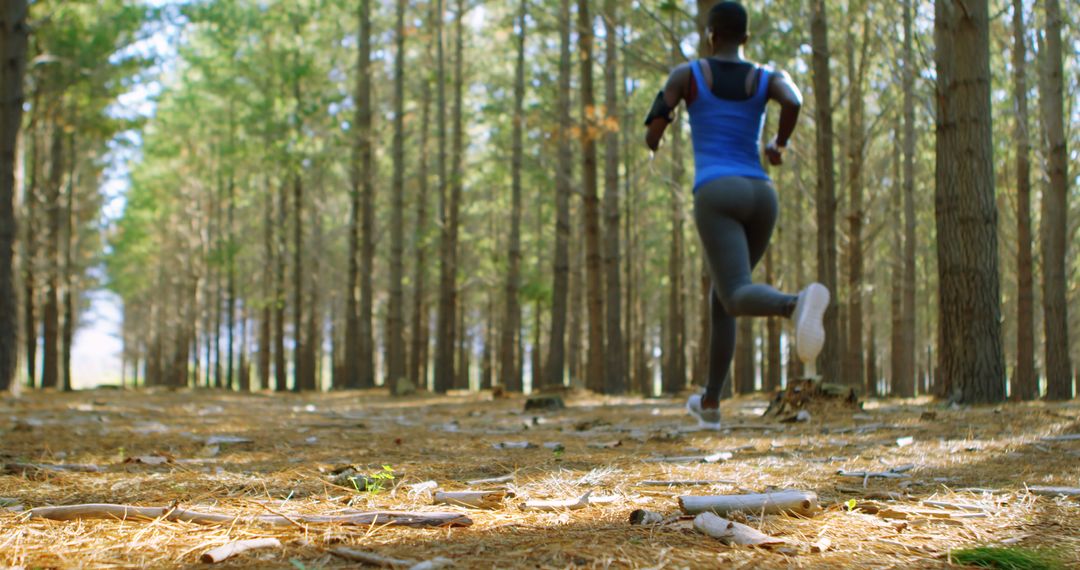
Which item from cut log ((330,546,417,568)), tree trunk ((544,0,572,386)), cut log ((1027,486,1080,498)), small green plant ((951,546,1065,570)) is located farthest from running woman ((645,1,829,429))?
tree trunk ((544,0,572,386))

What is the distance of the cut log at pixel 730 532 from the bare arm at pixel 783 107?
10.1ft

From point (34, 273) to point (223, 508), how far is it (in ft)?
67.1

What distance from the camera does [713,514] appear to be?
220 centimetres

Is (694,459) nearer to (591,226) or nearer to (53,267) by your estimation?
(591,226)

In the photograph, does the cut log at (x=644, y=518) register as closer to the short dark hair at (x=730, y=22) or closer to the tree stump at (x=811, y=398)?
the short dark hair at (x=730, y=22)

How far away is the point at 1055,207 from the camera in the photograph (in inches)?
498

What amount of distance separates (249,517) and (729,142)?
345 centimetres

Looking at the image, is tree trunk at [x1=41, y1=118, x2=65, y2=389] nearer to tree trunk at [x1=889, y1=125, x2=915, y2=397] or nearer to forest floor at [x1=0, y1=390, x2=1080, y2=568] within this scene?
forest floor at [x1=0, y1=390, x2=1080, y2=568]

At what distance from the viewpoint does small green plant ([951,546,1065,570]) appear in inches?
70.2

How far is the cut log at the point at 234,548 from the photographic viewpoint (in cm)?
180

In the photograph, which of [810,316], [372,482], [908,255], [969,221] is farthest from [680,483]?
[908,255]

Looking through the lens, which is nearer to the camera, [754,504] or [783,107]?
[754,504]

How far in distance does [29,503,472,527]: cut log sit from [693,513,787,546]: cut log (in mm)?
602

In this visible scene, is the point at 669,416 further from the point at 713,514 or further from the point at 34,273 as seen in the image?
the point at 34,273
